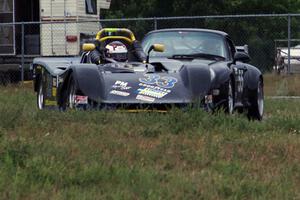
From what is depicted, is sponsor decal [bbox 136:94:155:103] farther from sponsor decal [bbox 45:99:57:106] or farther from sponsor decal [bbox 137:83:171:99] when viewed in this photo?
sponsor decal [bbox 45:99:57:106]

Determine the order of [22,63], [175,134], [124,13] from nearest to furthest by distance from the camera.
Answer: [175,134] → [22,63] → [124,13]

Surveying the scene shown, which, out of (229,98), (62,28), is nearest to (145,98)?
(229,98)

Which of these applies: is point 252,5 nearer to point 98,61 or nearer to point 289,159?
point 98,61

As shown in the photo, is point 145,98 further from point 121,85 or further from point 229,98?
point 229,98

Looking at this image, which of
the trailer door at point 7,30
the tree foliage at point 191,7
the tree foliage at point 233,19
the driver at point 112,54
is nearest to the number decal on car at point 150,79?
the driver at point 112,54

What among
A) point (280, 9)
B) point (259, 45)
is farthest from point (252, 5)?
point (259, 45)

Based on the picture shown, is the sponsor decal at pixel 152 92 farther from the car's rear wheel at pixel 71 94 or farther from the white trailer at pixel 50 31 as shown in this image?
the white trailer at pixel 50 31

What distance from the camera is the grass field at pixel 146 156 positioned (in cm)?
592

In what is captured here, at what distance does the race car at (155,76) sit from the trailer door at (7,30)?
953 cm

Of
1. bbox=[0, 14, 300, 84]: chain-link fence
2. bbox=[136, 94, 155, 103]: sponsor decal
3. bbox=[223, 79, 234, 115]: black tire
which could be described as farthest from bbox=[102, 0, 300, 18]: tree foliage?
bbox=[136, 94, 155, 103]: sponsor decal

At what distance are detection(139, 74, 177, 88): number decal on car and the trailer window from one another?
45.4 ft

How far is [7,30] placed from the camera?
76.3 ft

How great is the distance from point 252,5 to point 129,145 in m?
36.2

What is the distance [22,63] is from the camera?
868 inches
